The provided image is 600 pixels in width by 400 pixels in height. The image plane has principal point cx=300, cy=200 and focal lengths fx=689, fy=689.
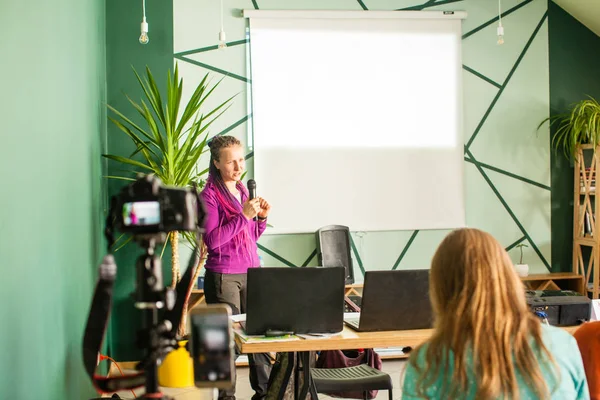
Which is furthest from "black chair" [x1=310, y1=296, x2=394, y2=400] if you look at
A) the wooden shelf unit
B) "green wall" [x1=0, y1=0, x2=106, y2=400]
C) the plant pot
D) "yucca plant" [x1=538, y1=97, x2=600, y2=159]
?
"yucca plant" [x1=538, y1=97, x2=600, y2=159]

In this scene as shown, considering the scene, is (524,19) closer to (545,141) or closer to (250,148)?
(545,141)

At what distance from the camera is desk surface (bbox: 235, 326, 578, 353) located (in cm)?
254

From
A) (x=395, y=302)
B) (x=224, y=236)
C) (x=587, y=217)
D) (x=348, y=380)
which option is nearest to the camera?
(x=395, y=302)

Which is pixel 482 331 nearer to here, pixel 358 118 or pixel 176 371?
pixel 176 371

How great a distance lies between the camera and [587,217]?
18.3 ft

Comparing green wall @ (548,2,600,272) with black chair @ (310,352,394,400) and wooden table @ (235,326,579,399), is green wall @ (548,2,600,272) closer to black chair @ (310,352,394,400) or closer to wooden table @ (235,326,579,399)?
black chair @ (310,352,394,400)

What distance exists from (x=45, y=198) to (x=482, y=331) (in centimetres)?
184

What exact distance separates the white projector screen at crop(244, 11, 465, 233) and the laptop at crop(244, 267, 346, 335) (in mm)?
2796

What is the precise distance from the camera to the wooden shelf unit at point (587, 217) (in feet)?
17.6

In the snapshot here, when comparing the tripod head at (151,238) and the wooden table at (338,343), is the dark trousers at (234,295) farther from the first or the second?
the tripod head at (151,238)

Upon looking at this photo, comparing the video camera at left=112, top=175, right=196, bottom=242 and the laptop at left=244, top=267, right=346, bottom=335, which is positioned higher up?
the video camera at left=112, top=175, right=196, bottom=242

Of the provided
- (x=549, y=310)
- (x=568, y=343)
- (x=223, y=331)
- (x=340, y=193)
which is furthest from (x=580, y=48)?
(x=223, y=331)

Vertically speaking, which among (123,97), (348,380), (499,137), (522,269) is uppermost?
(123,97)

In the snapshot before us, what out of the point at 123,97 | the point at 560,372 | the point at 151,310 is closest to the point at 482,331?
the point at 560,372
